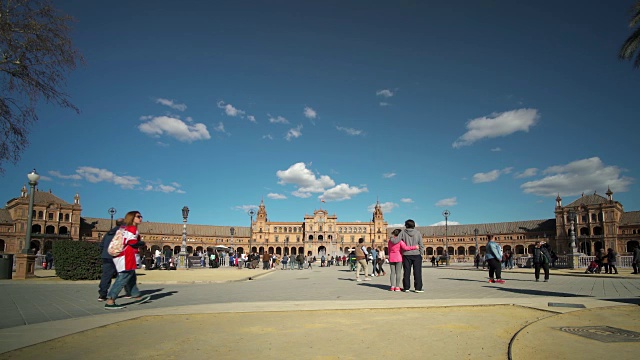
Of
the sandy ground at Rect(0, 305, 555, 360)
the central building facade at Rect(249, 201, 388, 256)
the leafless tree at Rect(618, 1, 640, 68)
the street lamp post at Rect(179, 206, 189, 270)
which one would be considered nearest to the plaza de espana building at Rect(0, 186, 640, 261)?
the central building facade at Rect(249, 201, 388, 256)

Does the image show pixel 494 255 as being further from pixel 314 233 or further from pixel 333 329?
pixel 314 233

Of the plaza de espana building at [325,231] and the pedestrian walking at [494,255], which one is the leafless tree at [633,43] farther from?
the plaza de espana building at [325,231]

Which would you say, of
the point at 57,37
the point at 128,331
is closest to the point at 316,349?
the point at 128,331

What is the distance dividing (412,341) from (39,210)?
9587 centimetres

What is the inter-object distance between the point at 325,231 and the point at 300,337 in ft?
365

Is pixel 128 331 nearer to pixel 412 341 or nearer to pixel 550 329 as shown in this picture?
pixel 412 341

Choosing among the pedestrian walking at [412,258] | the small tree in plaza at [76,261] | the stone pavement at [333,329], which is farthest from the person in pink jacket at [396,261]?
the small tree in plaza at [76,261]

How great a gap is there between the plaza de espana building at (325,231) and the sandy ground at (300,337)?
149ft

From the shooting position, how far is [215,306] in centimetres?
713

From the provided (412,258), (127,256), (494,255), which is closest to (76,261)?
(127,256)

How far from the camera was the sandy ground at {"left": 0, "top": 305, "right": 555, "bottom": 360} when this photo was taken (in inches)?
145

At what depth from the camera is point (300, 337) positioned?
444 centimetres

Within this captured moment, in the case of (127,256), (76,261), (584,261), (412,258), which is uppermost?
(127,256)

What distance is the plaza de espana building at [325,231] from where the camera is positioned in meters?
76.9
